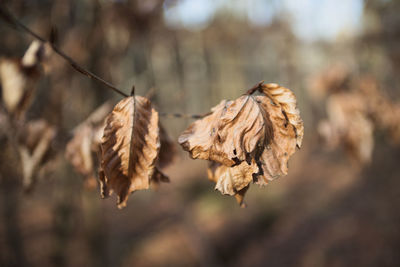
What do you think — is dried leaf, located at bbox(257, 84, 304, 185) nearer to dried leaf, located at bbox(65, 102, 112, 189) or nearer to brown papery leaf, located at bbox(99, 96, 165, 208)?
brown papery leaf, located at bbox(99, 96, 165, 208)

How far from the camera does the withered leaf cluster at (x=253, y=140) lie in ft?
2.03

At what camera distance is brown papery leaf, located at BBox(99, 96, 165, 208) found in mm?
657

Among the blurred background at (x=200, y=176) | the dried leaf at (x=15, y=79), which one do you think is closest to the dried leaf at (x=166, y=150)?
the blurred background at (x=200, y=176)

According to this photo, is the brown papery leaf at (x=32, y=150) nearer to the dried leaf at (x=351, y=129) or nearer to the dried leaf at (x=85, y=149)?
the dried leaf at (x=85, y=149)

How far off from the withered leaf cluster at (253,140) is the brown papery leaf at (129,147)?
0.11m

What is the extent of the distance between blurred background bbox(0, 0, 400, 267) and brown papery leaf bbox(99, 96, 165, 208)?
25cm

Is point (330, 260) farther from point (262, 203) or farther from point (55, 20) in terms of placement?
point (55, 20)

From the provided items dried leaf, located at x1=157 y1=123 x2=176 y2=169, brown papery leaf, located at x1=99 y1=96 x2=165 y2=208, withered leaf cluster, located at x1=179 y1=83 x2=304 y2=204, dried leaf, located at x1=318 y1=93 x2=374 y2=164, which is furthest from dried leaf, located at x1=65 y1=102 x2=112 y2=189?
dried leaf, located at x1=318 y1=93 x2=374 y2=164

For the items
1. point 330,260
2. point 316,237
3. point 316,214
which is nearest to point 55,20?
point 330,260

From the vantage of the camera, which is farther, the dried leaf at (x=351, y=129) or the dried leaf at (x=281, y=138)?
the dried leaf at (x=351, y=129)

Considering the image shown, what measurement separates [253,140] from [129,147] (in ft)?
1.01

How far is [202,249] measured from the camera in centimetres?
568

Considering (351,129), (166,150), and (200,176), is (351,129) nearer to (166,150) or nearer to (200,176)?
(166,150)

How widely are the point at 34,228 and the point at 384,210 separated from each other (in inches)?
294
